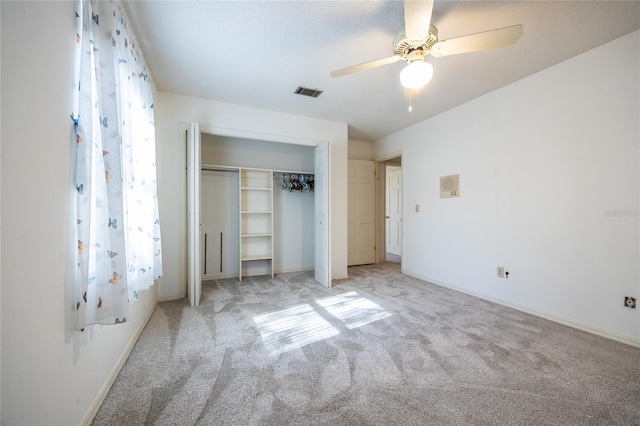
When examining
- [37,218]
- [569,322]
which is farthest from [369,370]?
[569,322]

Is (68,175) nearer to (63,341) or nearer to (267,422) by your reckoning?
(63,341)

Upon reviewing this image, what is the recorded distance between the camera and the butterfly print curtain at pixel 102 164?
1186mm

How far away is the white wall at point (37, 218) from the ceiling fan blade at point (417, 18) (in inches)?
67.5

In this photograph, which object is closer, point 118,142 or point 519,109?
point 118,142

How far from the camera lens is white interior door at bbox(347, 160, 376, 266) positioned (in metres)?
5.07

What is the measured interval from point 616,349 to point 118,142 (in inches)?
153

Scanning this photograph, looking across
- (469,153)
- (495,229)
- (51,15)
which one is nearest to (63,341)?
(51,15)

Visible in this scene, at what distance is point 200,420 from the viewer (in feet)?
4.30

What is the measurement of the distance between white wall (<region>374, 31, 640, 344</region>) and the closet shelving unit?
2681 millimetres

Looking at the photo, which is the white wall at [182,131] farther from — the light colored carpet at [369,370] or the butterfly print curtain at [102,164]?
the butterfly print curtain at [102,164]

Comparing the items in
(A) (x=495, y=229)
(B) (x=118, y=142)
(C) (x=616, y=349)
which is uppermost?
(B) (x=118, y=142)

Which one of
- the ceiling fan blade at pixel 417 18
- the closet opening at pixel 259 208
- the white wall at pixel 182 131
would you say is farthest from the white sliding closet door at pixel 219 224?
the ceiling fan blade at pixel 417 18

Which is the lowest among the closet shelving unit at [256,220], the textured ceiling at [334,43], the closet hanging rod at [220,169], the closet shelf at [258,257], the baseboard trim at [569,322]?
the baseboard trim at [569,322]

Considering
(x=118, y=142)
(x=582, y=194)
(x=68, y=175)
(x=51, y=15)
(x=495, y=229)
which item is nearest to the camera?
(x=51, y=15)
